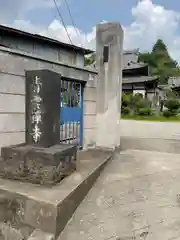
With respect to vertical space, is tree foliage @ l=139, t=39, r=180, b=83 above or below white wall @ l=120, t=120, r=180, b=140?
above

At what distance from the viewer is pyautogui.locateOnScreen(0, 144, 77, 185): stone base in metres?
3.27

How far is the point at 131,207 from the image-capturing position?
3.27 meters

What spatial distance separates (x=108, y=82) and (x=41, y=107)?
3.21 meters

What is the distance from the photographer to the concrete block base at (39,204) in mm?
2615

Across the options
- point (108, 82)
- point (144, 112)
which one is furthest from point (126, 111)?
point (108, 82)

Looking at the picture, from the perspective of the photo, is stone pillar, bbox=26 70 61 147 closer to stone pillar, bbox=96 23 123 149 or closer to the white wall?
stone pillar, bbox=96 23 123 149

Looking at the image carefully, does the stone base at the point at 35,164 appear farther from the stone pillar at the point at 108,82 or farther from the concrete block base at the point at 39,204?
the stone pillar at the point at 108,82

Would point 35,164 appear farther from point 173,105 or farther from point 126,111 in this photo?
point 173,105

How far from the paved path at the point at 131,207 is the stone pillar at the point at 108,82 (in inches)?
64.6

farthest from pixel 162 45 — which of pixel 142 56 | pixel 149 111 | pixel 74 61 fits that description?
pixel 74 61

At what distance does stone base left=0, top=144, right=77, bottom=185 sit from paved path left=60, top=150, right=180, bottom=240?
0.67 metres

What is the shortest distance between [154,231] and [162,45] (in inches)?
2714

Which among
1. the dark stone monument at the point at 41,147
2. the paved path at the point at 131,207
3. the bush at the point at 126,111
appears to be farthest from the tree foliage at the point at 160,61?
the dark stone monument at the point at 41,147

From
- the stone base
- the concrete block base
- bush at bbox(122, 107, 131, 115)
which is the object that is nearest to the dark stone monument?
the stone base
